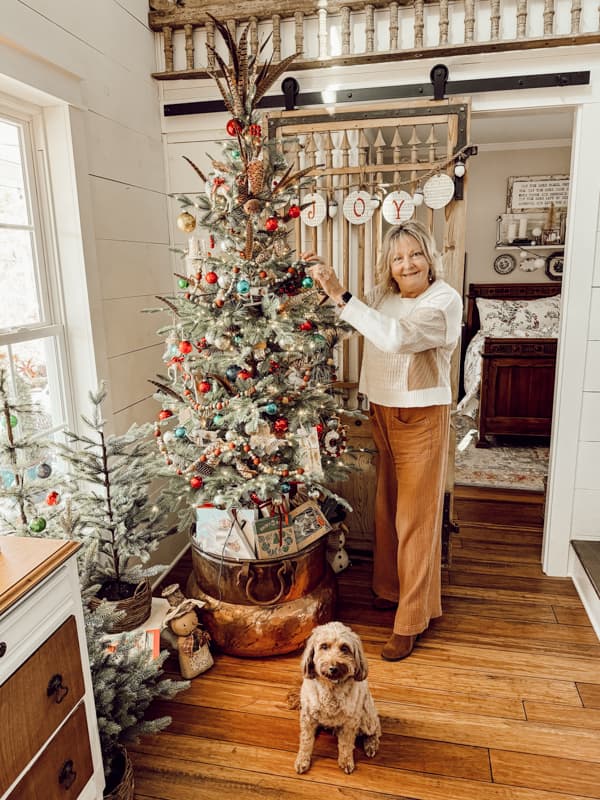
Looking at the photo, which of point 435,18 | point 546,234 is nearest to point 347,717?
point 435,18

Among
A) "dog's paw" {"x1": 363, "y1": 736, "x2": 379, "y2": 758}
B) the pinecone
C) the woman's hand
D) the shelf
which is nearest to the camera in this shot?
"dog's paw" {"x1": 363, "y1": 736, "x2": 379, "y2": 758}

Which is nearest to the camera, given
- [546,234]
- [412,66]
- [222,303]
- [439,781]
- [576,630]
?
[439,781]

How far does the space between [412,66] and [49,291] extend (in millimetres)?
1873

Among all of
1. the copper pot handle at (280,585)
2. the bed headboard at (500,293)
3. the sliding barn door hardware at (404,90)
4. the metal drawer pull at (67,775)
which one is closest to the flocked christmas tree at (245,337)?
the copper pot handle at (280,585)


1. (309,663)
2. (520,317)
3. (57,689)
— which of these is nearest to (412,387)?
(309,663)

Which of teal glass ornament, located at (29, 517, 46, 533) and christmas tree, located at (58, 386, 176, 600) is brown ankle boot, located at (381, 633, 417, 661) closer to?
christmas tree, located at (58, 386, 176, 600)

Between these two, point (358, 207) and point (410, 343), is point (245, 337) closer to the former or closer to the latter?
point (410, 343)

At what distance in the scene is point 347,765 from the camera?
179 cm

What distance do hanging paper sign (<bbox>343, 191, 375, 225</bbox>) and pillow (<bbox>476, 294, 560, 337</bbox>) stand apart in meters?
2.91

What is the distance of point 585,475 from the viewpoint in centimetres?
276

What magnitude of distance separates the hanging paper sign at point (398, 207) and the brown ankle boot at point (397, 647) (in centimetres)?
181

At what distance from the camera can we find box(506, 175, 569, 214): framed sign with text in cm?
568

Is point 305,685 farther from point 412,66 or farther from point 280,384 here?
point 412,66

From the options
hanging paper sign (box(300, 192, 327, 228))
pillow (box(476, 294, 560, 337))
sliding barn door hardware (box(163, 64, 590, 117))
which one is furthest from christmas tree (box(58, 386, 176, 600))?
pillow (box(476, 294, 560, 337))
